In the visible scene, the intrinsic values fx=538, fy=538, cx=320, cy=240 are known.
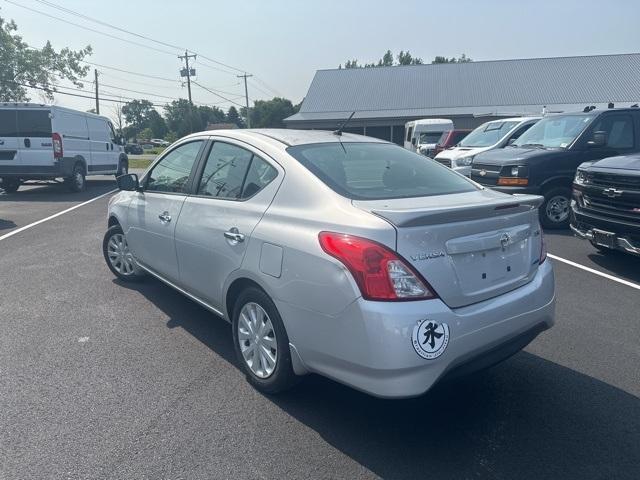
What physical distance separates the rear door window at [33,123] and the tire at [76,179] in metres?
1.37

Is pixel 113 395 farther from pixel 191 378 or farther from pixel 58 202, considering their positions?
pixel 58 202

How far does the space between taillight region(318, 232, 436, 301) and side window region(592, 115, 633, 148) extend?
26.4 ft

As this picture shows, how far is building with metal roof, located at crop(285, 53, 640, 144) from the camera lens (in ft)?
124

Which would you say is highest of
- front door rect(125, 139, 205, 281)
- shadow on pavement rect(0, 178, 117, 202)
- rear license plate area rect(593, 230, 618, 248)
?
front door rect(125, 139, 205, 281)

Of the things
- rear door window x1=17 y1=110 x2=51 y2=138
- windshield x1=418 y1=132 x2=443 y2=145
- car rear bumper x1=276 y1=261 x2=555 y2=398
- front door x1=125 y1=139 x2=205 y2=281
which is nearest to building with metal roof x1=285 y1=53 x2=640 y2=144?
windshield x1=418 y1=132 x2=443 y2=145

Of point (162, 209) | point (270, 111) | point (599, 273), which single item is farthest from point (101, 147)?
point (270, 111)

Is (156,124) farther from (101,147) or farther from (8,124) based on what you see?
(8,124)

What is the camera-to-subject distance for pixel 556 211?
9.52 meters

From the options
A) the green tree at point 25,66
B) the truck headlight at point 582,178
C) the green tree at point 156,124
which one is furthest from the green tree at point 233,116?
the truck headlight at point 582,178

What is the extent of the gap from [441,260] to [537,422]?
49.0 inches

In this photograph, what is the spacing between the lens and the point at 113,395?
11.9 feet

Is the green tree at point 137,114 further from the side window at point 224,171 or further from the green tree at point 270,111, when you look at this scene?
the side window at point 224,171

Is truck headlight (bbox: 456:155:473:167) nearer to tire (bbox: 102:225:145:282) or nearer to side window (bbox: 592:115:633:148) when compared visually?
side window (bbox: 592:115:633:148)

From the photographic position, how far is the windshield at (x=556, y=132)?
31.1ft
